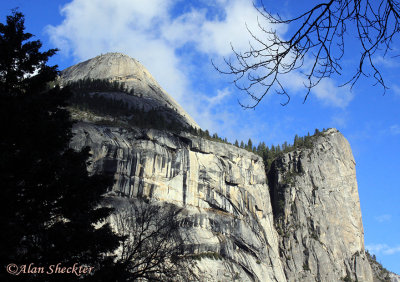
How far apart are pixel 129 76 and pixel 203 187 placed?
242 feet

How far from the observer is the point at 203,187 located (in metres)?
84.6

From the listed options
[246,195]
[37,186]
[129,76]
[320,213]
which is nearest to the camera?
[37,186]

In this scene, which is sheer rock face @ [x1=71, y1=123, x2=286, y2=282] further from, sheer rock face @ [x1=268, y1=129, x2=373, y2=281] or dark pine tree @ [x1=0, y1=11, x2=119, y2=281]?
dark pine tree @ [x1=0, y1=11, x2=119, y2=281]

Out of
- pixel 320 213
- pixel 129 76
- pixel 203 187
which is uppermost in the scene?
pixel 129 76

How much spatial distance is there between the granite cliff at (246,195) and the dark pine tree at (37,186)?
4046cm

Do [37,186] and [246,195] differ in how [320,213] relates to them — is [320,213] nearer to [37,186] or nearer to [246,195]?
[246,195]

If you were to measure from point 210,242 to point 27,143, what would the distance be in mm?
63665

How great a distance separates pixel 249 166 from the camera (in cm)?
9669
